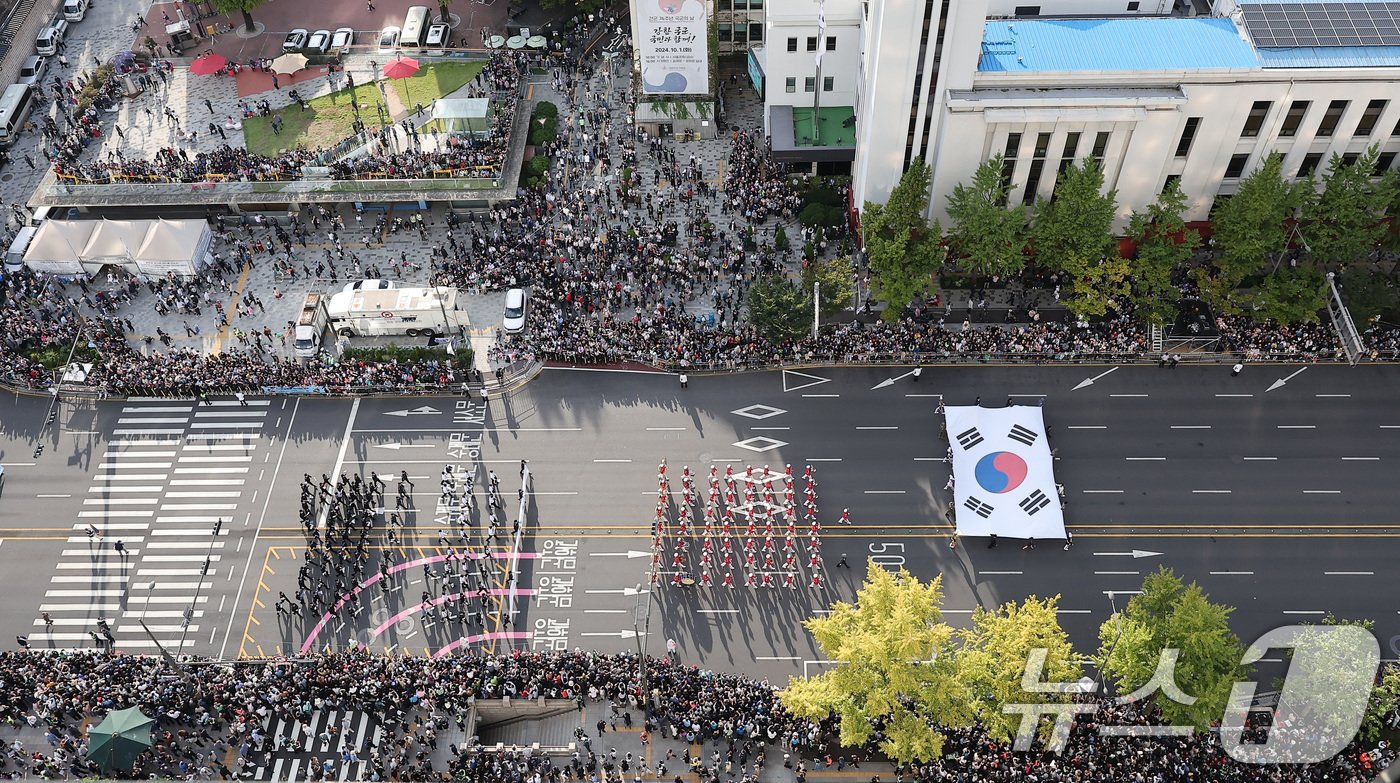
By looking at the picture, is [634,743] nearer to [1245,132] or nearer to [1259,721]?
[1259,721]

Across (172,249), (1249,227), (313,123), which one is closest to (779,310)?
(1249,227)


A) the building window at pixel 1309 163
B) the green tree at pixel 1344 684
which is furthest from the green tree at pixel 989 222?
the green tree at pixel 1344 684

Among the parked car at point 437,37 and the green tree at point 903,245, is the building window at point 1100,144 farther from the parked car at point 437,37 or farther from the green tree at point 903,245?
the parked car at point 437,37

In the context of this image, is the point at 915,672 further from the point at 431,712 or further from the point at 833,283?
the point at 833,283

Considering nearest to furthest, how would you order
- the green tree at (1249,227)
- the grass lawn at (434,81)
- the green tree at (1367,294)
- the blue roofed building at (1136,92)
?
the blue roofed building at (1136,92), the green tree at (1249,227), the green tree at (1367,294), the grass lawn at (434,81)

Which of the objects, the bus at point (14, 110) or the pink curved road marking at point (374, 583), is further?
the bus at point (14, 110)

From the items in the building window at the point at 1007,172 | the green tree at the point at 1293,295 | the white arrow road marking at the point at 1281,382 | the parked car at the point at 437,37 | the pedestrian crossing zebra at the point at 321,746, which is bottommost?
the pedestrian crossing zebra at the point at 321,746
